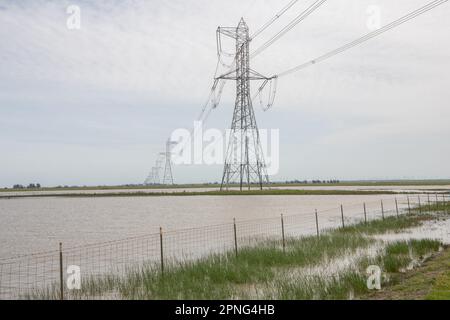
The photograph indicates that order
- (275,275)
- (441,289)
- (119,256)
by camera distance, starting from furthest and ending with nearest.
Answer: (119,256) < (275,275) < (441,289)

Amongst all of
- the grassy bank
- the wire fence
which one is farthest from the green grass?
the wire fence

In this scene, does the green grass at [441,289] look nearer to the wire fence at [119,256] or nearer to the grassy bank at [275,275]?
the grassy bank at [275,275]

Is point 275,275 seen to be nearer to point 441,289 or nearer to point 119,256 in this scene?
point 441,289

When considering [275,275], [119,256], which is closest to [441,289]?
[275,275]

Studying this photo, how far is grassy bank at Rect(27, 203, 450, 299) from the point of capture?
13117 millimetres

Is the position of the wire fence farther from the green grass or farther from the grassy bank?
the green grass

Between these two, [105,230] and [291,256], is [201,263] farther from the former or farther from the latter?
[105,230]

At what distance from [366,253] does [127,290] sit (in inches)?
440

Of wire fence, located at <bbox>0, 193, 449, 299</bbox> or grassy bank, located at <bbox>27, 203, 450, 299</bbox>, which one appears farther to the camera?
wire fence, located at <bbox>0, 193, 449, 299</bbox>

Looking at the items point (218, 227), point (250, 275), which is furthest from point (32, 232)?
point (250, 275)

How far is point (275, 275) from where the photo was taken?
16062 millimetres

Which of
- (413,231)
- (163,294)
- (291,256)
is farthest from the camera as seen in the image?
(413,231)

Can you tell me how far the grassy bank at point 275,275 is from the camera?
43.0ft

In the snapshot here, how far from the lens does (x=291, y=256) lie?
19.4 meters
